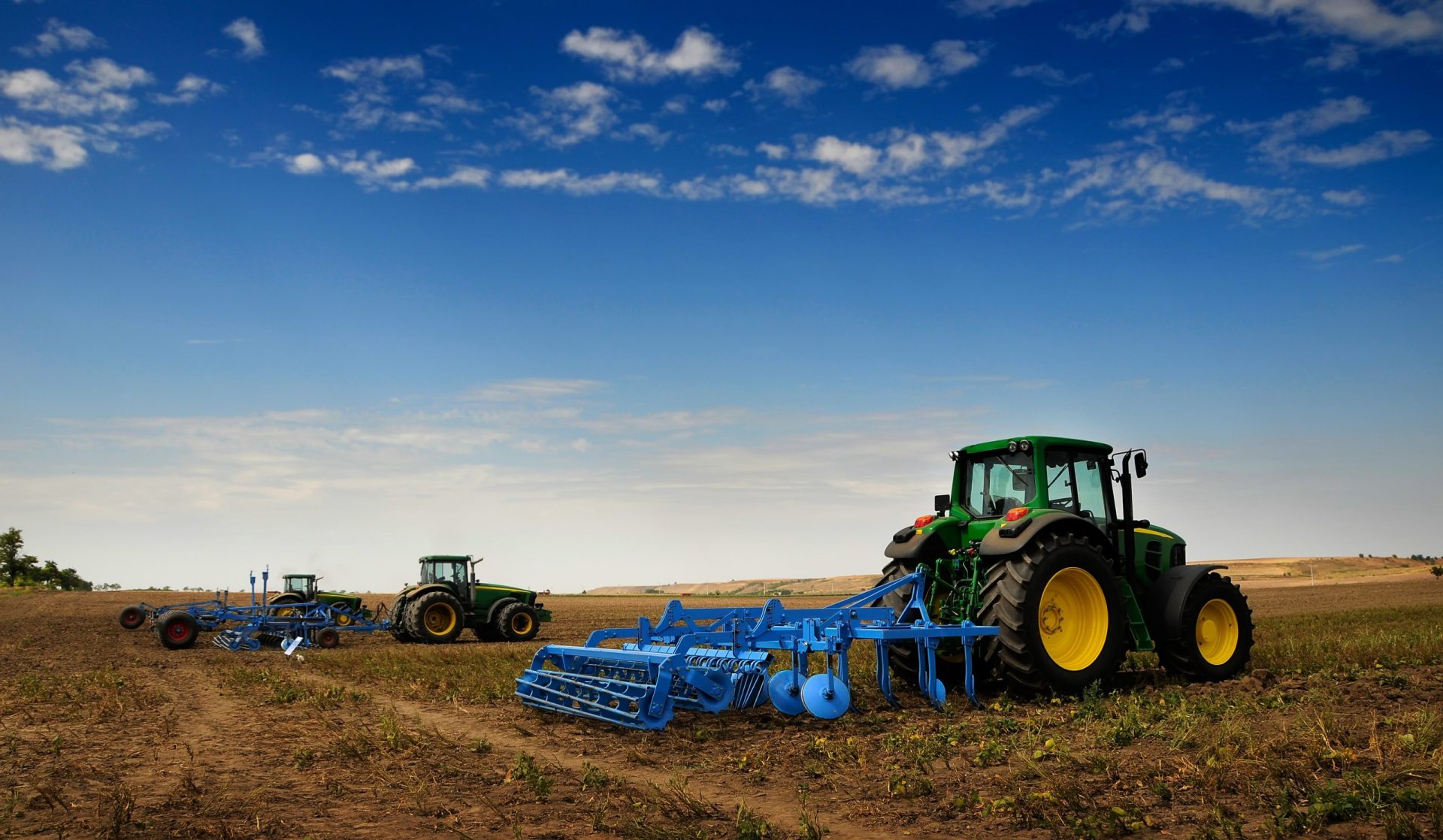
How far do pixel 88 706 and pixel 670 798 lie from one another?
26.9 ft

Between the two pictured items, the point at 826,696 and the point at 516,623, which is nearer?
the point at 826,696

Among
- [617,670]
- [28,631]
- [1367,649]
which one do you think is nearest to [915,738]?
[617,670]

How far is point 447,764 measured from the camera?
7184 millimetres

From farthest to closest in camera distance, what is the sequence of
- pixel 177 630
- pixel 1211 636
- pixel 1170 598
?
pixel 177 630 < pixel 1211 636 < pixel 1170 598

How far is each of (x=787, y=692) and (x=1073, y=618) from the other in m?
3.05

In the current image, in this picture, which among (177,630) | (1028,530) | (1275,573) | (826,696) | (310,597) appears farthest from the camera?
(1275,573)

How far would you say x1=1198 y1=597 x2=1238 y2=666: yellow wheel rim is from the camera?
10.5 metres

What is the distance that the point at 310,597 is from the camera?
24.5 meters

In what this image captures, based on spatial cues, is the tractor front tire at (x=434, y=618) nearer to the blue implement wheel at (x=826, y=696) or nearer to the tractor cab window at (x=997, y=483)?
the tractor cab window at (x=997, y=483)

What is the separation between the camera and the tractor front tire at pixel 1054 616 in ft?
28.3

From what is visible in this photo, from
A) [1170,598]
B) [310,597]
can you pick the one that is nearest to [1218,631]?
[1170,598]

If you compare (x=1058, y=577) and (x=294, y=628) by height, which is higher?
(x=1058, y=577)

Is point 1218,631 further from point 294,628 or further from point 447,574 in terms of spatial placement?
point 294,628

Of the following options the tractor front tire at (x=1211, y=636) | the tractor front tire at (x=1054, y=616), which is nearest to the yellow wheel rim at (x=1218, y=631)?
the tractor front tire at (x=1211, y=636)
